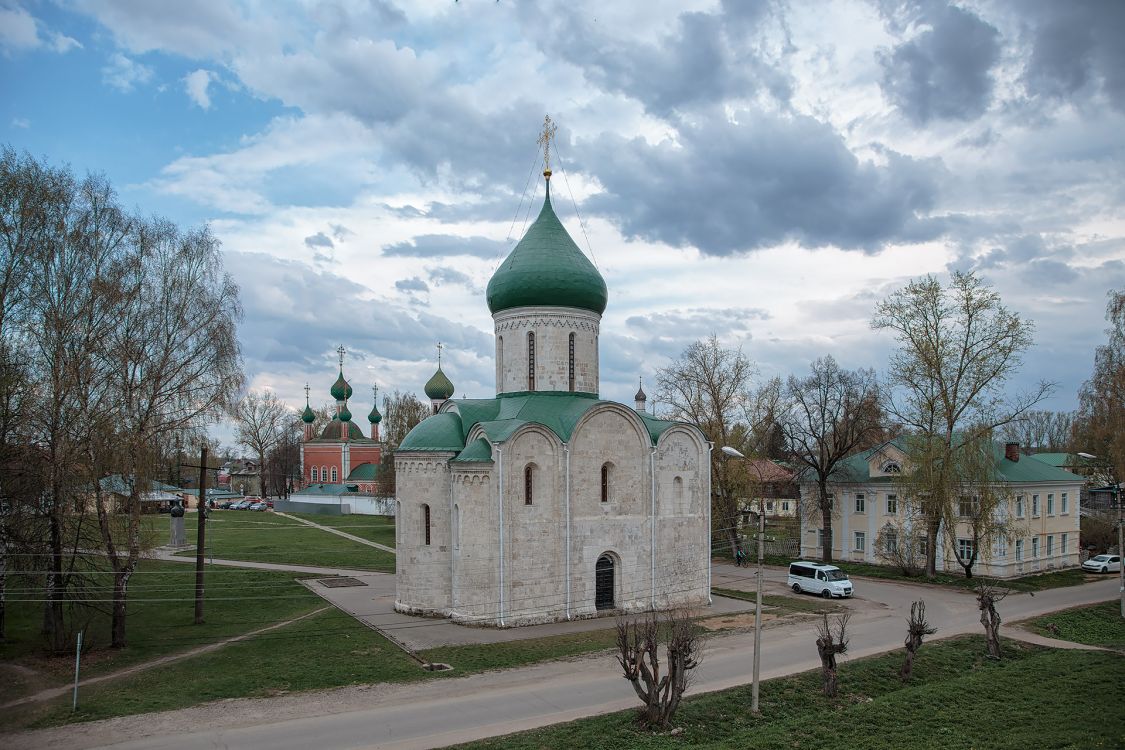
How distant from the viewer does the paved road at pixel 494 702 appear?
42.8ft

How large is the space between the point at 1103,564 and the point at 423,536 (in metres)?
29.1

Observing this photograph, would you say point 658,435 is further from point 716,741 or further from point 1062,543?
point 1062,543

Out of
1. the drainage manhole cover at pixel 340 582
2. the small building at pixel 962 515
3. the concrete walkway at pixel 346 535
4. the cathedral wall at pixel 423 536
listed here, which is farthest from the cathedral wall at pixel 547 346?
the concrete walkway at pixel 346 535

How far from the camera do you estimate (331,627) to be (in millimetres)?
21078

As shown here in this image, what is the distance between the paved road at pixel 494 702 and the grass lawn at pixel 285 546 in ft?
56.9

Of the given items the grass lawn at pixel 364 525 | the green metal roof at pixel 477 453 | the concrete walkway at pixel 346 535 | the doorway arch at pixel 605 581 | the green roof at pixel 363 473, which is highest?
the green metal roof at pixel 477 453

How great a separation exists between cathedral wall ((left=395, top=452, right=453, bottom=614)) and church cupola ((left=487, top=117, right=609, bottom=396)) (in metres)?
4.07

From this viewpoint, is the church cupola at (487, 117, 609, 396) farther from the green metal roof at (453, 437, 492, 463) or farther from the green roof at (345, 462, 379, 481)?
the green roof at (345, 462, 379, 481)

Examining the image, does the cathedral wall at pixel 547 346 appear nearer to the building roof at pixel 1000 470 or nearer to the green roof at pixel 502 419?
the green roof at pixel 502 419

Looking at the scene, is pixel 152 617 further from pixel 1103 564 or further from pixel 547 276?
pixel 1103 564

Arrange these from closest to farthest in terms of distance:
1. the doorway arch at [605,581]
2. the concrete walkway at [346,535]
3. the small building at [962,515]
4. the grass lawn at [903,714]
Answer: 1. the grass lawn at [903,714]
2. the doorway arch at [605,581]
3. the small building at [962,515]
4. the concrete walkway at [346,535]

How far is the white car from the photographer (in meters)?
32.1

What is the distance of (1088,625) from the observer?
22547 mm

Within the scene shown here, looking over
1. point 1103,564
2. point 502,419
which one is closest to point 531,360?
point 502,419
